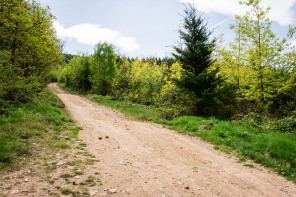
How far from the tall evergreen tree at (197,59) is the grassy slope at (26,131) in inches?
351

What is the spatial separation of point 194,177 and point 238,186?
111 centimetres

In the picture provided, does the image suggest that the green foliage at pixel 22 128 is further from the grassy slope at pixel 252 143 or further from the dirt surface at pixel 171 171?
the grassy slope at pixel 252 143

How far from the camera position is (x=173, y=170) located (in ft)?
17.3

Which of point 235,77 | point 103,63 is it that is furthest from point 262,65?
point 103,63

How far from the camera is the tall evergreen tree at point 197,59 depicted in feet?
43.8

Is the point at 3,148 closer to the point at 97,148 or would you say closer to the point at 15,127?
the point at 15,127

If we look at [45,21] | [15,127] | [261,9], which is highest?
[261,9]

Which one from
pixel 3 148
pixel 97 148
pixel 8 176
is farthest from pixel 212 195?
pixel 3 148

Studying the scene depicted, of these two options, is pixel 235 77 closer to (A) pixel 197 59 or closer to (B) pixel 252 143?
(A) pixel 197 59

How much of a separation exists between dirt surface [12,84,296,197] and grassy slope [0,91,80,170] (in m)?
1.23

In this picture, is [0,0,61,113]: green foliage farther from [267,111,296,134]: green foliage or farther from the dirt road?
[267,111,296,134]: green foliage

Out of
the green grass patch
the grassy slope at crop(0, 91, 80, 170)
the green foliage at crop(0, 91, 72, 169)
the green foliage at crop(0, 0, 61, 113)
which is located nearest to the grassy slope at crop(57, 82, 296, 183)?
the green grass patch

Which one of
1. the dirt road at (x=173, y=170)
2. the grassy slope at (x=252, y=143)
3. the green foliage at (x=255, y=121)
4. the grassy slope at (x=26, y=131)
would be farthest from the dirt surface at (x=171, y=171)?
the green foliage at (x=255, y=121)

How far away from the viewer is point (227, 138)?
27.3 ft
